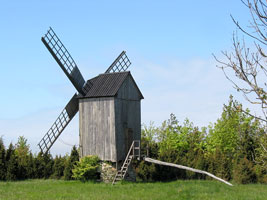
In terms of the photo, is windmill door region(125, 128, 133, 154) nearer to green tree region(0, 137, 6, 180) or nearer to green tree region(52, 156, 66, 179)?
green tree region(52, 156, 66, 179)

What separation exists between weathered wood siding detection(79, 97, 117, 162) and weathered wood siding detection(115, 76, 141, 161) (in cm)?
41

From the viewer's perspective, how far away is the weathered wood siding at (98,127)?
2331 centimetres

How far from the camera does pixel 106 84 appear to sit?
2472cm

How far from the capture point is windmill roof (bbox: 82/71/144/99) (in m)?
23.8

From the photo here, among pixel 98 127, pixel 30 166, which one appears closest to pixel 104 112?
pixel 98 127

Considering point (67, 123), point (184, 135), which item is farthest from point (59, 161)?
point (184, 135)

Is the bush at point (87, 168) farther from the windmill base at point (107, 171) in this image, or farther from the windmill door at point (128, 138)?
the windmill door at point (128, 138)

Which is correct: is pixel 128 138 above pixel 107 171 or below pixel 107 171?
above

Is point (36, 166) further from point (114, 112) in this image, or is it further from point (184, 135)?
point (184, 135)

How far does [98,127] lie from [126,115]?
2.17m

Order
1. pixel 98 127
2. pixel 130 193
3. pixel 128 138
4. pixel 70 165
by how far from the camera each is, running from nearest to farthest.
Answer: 1. pixel 130 193
2. pixel 98 127
3. pixel 128 138
4. pixel 70 165

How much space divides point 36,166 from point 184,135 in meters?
14.8

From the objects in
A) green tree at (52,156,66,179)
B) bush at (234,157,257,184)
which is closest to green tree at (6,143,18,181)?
green tree at (52,156,66,179)

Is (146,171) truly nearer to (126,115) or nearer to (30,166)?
(126,115)
